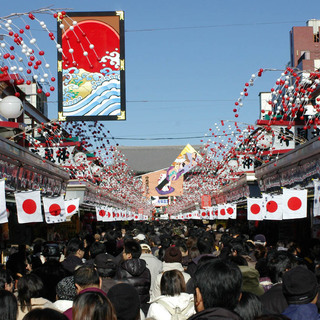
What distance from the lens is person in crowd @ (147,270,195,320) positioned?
19.5ft

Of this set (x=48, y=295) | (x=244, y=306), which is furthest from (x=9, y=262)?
(x=244, y=306)

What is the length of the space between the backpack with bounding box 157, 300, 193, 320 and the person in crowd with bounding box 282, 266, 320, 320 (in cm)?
128

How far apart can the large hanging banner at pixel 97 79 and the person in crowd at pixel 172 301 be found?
8084 millimetres

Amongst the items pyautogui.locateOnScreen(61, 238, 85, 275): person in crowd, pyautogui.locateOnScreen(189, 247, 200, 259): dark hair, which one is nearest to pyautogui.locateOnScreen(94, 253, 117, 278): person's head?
pyautogui.locateOnScreen(61, 238, 85, 275): person in crowd

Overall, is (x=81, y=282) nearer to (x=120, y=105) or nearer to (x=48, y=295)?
(x=48, y=295)

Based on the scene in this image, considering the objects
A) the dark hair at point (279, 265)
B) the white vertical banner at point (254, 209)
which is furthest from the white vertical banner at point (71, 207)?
the dark hair at point (279, 265)

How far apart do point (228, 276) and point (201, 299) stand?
0.78ft

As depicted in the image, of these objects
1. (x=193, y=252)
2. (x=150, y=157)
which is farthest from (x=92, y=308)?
(x=150, y=157)

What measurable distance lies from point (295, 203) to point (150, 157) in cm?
9280

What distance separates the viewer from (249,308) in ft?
15.7

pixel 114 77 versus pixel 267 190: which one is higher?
pixel 114 77

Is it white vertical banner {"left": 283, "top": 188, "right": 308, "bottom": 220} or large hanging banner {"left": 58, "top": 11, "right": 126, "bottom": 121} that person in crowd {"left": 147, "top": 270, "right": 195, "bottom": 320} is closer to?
white vertical banner {"left": 283, "top": 188, "right": 308, "bottom": 220}

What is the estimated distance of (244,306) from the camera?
479cm

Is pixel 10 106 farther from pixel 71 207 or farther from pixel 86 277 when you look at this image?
pixel 86 277
